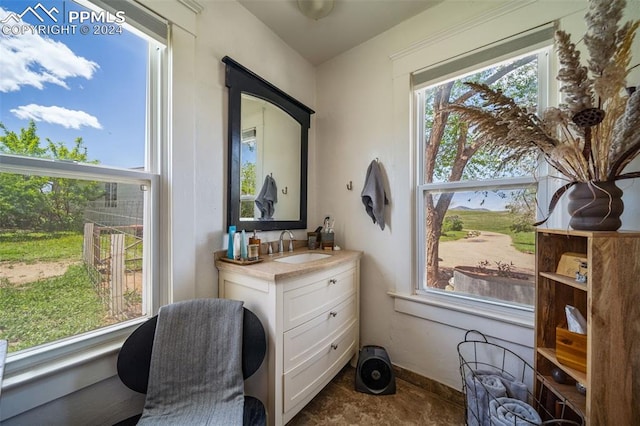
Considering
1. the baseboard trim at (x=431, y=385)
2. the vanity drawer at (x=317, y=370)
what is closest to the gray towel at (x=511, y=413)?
the baseboard trim at (x=431, y=385)

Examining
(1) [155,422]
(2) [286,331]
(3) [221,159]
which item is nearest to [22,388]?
(1) [155,422]

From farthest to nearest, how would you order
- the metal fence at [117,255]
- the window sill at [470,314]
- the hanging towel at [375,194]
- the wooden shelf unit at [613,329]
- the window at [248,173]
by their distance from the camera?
the hanging towel at [375,194] → the window at [248,173] → the window sill at [470,314] → the metal fence at [117,255] → the wooden shelf unit at [613,329]

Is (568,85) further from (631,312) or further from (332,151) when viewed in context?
(332,151)

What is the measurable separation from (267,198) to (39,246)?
1.18 meters

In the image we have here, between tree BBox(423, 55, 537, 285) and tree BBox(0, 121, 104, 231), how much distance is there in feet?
6.56

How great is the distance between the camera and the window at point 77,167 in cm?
86

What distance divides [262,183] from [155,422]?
55.1 inches

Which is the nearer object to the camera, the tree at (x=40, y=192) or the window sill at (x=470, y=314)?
the tree at (x=40, y=192)

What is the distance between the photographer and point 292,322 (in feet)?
3.94

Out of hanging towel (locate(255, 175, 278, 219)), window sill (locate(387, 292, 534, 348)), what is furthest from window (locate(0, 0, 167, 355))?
window sill (locate(387, 292, 534, 348))

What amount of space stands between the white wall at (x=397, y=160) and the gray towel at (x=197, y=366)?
45.9 inches

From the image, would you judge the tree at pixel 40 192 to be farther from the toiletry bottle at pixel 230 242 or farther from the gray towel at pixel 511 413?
the gray towel at pixel 511 413

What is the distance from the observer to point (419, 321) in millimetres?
1641

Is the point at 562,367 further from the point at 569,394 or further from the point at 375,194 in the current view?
the point at 375,194
